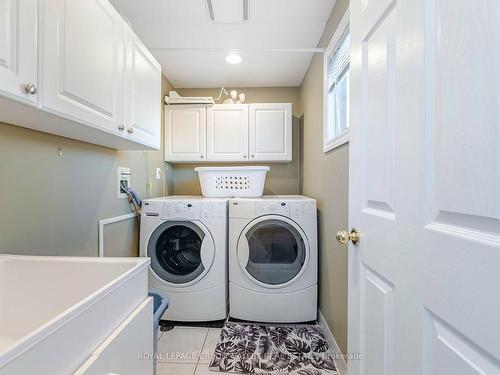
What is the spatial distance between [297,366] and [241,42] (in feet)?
7.77

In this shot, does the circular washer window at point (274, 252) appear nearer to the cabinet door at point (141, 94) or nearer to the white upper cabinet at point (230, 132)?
the white upper cabinet at point (230, 132)

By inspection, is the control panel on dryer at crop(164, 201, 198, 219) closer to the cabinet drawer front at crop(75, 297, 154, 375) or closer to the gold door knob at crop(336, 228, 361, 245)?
the cabinet drawer front at crop(75, 297, 154, 375)

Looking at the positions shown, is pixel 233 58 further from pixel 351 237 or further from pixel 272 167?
pixel 351 237

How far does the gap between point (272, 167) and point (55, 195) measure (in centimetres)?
214

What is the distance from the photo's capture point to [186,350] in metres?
1.72

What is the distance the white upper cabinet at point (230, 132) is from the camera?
2646 mm

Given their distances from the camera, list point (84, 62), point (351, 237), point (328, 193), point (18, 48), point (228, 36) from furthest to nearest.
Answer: point (228, 36) < point (328, 193) < point (84, 62) < point (351, 237) < point (18, 48)

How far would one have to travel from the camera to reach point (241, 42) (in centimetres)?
205

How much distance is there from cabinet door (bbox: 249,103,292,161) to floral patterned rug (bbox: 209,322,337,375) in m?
1.59

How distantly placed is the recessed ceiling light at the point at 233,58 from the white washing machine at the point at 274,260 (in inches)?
50.7

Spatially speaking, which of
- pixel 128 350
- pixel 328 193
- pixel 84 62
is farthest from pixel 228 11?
pixel 128 350

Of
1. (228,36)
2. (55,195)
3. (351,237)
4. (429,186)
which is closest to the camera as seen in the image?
(429,186)

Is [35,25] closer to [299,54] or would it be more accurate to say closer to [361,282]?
[361,282]

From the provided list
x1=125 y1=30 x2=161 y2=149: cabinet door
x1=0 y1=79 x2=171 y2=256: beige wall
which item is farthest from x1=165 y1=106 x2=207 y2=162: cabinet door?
x1=125 y1=30 x2=161 y2=149: cabinet door
